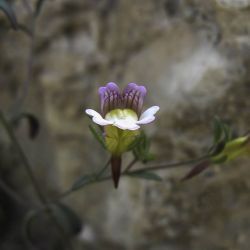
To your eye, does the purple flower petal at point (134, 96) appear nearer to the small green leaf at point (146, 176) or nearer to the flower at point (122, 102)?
the flower at point (122, 102)

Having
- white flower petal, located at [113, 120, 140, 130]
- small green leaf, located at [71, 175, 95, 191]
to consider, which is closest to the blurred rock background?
small green leaf, located at [71, 175, 95, 191]

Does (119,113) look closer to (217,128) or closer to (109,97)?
(109,97)

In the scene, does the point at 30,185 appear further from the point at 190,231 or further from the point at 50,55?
the point at 190,231

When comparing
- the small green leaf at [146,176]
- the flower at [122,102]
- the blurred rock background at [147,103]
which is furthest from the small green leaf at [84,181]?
the blurred rock background at [147,103]

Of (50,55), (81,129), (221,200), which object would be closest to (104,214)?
(81,129)

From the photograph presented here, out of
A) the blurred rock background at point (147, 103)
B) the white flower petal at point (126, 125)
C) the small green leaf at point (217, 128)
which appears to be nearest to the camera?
the white flower petal at point (126, 125)

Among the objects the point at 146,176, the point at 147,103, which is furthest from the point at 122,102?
the point at 147,103
